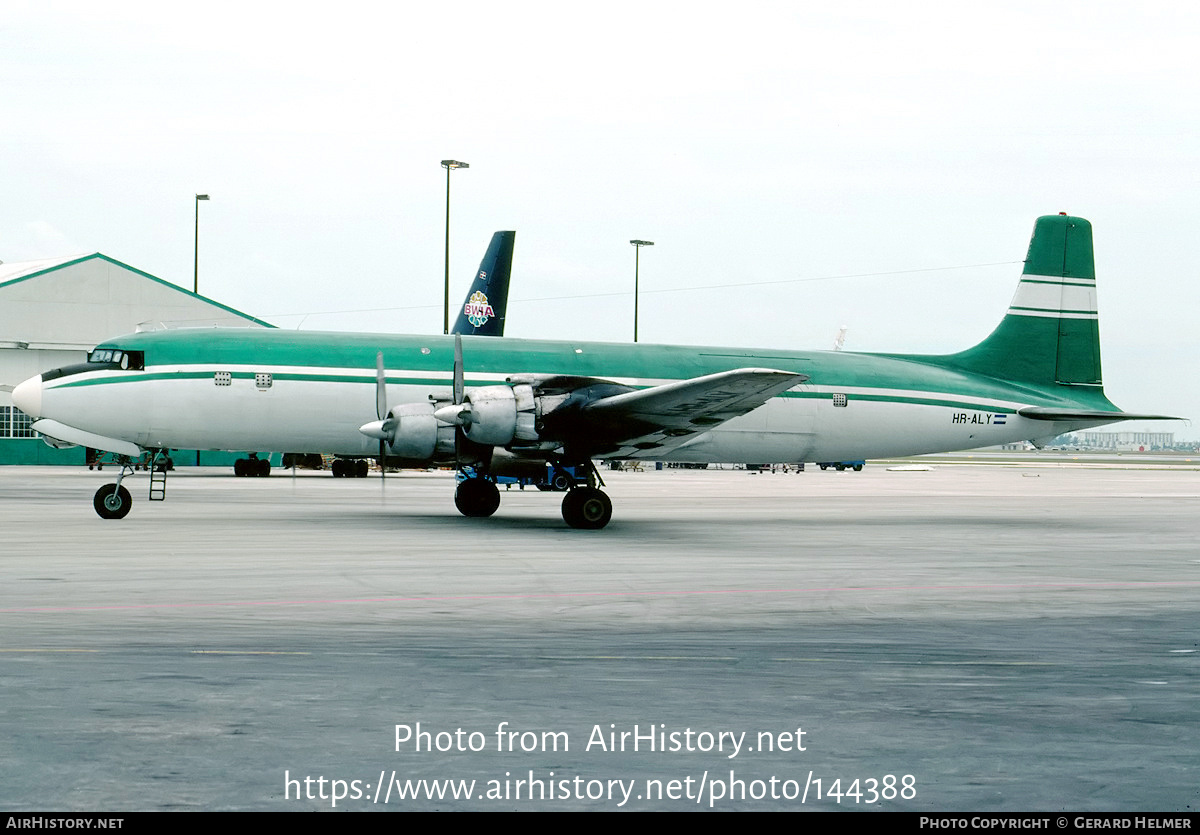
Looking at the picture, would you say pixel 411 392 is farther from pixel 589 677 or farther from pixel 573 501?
pixel 589 677

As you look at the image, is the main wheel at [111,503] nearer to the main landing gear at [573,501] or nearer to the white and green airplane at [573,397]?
the white and green airplane at [573,397]

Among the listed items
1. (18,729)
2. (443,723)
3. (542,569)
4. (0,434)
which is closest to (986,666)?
(443,723)

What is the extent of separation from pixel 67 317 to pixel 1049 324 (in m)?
52.3

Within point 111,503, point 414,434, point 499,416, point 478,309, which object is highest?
point 478,309

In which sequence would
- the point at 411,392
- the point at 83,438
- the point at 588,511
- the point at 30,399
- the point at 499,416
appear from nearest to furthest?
the point at 499,416 → the point at 588,511 → the point at 30,399 → the point at 83,438 → the point at 411,392

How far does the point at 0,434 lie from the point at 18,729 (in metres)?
64.0

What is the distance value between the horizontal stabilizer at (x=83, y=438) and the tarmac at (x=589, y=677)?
636 centimetres

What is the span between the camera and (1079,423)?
30766 mm

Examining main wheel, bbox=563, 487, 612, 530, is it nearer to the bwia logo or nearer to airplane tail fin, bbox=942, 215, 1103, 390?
airplane tail fin, bbox=942, 215, 1103, 390

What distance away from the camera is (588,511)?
23781mm

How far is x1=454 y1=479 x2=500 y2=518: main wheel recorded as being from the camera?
2695 centimetres

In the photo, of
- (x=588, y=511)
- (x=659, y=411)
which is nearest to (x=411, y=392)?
(x=588, y=511)

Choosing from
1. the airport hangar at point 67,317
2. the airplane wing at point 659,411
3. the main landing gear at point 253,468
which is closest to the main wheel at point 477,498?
the airplane wing at point 659,411
